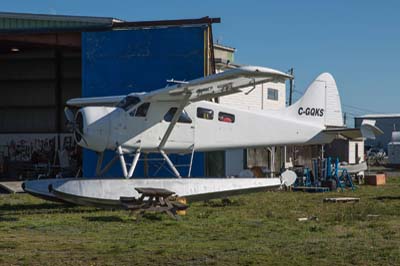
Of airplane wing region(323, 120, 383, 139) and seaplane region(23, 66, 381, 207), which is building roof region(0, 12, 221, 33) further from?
airplane wing region(323, 120, 383, 139)

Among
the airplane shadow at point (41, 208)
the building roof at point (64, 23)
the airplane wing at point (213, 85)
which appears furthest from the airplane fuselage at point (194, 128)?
the building roof at point (64, 23)

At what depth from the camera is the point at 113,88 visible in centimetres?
2286

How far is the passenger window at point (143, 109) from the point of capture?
15.5 meters

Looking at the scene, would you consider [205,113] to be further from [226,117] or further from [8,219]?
[8,219]

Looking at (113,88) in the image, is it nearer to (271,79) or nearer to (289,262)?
(271,79)

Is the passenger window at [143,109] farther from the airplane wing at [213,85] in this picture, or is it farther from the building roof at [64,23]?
the building roof at [64,23]

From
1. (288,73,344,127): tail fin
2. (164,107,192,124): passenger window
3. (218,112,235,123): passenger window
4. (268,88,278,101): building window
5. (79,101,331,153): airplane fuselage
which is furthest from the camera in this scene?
(268,88,278,101): building window

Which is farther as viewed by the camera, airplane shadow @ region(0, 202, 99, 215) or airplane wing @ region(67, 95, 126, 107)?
airplane wing @ region(67, 95, 126, 107)

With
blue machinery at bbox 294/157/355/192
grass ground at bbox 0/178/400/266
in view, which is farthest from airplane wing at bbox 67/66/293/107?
blue machinery at bbox 294/157/355/192

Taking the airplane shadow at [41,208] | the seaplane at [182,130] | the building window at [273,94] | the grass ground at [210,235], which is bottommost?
the grass ground at [210,235]

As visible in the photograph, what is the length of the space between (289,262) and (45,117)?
94.8 feet

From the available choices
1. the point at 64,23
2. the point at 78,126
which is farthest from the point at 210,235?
the point at 64,23

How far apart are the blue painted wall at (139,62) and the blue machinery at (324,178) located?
3.68 meters

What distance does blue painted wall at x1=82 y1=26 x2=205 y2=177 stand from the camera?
868 inches
